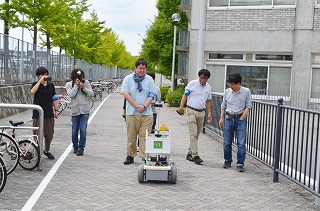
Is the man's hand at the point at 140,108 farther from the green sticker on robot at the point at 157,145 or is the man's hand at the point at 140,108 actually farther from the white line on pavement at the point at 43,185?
the white line on pavement at the point at 43,185

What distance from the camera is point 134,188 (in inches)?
285

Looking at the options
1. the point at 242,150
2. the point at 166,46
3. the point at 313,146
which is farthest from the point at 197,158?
the point at 166,46

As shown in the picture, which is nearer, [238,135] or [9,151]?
[9,151]

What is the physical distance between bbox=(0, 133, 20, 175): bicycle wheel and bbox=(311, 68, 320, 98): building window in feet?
53.5

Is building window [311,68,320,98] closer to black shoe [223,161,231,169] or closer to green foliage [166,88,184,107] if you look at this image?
green foliage [166,88,184,107]

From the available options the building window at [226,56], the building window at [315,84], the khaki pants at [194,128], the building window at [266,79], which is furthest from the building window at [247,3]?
the khaki pants at [194,128]

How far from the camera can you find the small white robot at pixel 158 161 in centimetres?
751

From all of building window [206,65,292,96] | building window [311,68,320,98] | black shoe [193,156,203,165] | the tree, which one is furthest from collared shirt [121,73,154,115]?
the tree

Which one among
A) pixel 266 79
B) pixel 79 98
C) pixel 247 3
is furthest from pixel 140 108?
pixel 247 3

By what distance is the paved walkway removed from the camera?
6.34 m

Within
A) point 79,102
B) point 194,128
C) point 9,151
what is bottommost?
point 9,151

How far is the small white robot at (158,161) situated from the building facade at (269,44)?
13.2 metres

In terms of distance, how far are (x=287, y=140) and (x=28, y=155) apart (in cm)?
424

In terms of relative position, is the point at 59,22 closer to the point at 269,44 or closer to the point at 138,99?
the point at 269,44
